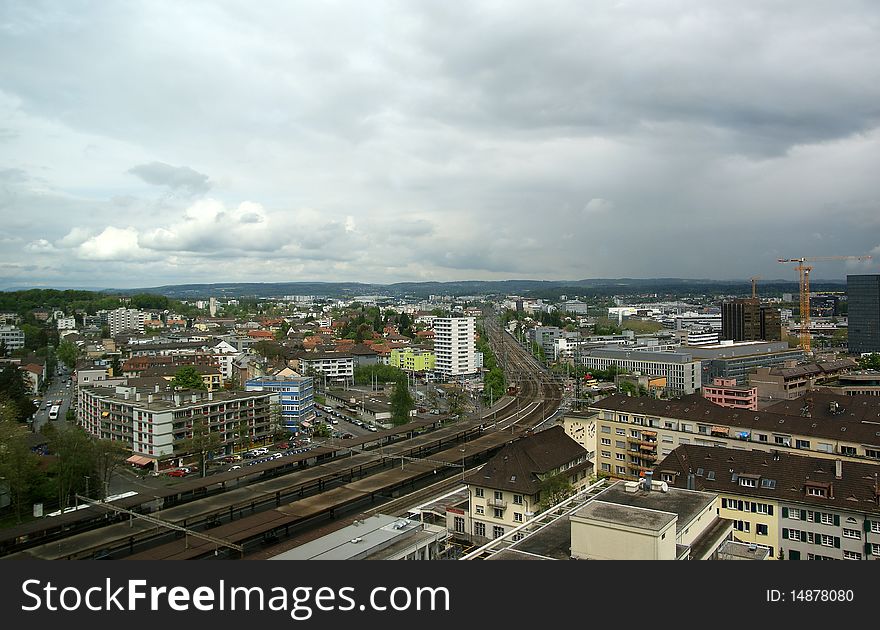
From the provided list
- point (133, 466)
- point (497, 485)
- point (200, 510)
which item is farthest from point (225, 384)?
point (497, 485)

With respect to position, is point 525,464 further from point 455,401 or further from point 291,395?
point 455,401

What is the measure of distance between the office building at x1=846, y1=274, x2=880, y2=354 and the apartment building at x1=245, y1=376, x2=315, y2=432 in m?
51.6

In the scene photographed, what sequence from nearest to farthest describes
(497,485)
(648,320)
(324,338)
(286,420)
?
(497,485) < (286,420) < (324,338) < (648,320)

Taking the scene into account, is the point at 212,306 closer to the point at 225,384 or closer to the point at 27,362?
the point at 27,362

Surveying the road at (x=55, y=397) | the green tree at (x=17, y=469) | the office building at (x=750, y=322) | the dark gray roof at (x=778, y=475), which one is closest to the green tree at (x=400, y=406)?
the road at (x=55, y=397)

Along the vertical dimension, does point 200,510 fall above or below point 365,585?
below

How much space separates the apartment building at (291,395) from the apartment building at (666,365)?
20268 millimetres

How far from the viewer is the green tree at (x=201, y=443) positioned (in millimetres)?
20203

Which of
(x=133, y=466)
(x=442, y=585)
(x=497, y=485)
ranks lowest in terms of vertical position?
(x=133, y=466)

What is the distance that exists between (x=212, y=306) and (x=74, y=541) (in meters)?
95.1

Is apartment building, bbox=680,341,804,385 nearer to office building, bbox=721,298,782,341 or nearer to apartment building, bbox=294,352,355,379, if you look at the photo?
office building, bbox=721,298,782,341

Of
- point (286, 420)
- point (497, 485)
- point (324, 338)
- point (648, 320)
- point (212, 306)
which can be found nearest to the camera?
point (497, 485)

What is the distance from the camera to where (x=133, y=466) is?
68.5 ft

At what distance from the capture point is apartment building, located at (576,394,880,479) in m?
15.9
